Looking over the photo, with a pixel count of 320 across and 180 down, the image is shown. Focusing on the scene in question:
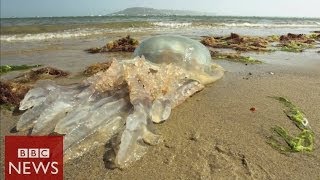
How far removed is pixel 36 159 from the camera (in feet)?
9.27

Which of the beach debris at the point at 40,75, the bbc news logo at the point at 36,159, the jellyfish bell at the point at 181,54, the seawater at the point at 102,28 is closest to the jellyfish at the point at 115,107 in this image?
the bbc news logo at the point at 36,159

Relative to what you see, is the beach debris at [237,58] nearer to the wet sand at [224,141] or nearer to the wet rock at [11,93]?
the wet sand at [224,141]

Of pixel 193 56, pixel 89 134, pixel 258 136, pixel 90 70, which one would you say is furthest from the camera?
pixel 90 70

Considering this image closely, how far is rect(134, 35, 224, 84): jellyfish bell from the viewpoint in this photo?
4.89 metres

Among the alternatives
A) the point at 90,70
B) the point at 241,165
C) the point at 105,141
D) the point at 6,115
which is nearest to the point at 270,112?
the point at 241,165

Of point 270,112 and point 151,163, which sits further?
point 270,112

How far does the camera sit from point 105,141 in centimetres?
306

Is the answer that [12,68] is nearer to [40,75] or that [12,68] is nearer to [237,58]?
[40,75]

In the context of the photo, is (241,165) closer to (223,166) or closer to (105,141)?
(223,166)

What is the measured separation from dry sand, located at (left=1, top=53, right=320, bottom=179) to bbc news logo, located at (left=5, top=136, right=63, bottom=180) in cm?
11

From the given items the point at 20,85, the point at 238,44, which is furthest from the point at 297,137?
the point at 238,44

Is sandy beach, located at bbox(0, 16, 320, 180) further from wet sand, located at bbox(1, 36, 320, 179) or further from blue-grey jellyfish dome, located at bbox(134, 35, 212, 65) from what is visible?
blue-grey jellyfish dome, located at bbox(134, 35, 212, 65)

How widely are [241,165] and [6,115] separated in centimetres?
276

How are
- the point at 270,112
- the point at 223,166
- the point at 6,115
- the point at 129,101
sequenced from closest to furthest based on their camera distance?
the point at 223,166 < the point at 129,101 < the point at 270,112 < the point at 6,115
